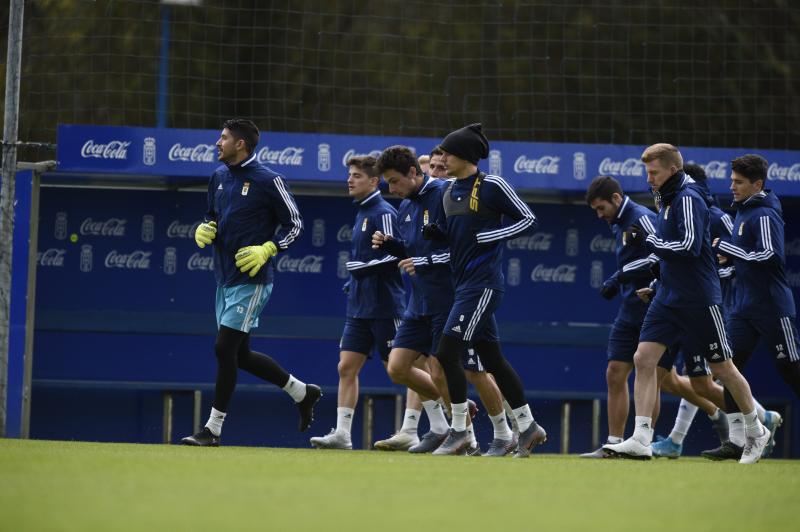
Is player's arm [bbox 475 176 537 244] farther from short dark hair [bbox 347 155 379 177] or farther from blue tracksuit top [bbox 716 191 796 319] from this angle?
short dark hair [bbox 347 155 379 177]

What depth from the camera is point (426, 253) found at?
34.8 ft

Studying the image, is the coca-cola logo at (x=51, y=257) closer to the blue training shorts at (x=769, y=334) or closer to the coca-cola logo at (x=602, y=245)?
the coca-cola logo at (x=602, y=245)

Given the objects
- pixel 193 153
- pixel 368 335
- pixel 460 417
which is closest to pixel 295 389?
pixel 368 335

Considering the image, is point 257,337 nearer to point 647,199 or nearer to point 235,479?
point 647,199

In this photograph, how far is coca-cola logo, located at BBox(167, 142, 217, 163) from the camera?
43.1ft

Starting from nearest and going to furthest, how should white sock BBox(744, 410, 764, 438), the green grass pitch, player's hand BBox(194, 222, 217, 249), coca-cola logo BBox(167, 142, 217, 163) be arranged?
the green grass pitch → white sock BBox(744, 410, 764, 438) → player's hand BBox(194, 222, 217, 249) → coca-cola logo BBox(167, 142, 217, 163)

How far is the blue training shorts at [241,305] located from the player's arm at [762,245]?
310 centimetres

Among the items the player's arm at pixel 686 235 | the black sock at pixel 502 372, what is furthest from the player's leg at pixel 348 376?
the player's arm at pixel 686 235

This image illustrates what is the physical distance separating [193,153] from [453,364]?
4315mm

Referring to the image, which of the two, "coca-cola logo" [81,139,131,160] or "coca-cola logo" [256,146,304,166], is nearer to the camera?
"coca-cola logo" [81,139,131,160]

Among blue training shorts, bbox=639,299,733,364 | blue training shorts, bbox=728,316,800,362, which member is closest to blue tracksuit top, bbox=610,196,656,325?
blue training shorts, bbox=728,316,800,362

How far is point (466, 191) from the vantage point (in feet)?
31.8

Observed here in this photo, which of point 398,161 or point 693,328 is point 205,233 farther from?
point 693,328

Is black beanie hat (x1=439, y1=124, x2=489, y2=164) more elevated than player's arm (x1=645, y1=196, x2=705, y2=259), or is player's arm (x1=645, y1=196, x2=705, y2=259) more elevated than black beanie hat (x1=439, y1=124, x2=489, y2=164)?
black beanie hat (x1=439, y1=124, x2=489, y2=164)
